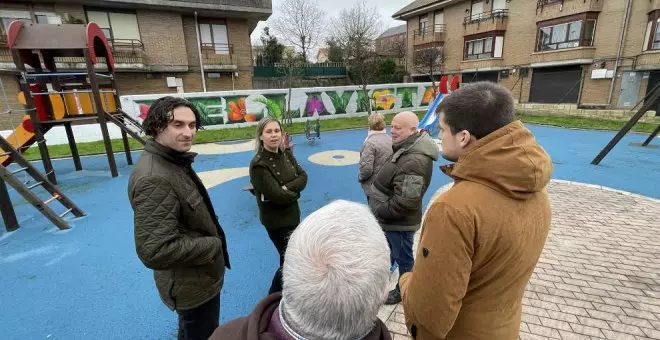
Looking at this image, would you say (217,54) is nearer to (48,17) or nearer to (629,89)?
(48,17)

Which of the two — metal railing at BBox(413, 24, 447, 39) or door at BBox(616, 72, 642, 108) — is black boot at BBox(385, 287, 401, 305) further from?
metal railing at BBox(413, 24, 447, 39)

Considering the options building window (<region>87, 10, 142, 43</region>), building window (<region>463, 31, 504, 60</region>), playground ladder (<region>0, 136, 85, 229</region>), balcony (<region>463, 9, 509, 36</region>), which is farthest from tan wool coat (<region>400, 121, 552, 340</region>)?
balcony (<region>463, 9, 509, 36</region>)

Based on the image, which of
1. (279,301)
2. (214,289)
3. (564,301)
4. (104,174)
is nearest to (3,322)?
(214,289)

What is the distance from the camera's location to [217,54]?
19.9 m

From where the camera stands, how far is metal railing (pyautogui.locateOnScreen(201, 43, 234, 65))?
19594mm

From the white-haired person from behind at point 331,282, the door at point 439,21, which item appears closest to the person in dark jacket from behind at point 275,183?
the white-haired person from behind at point 331,282

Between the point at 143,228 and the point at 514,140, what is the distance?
1.89 meters

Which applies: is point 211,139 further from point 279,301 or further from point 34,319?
point 279,301

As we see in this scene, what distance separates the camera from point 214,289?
2.08 metres

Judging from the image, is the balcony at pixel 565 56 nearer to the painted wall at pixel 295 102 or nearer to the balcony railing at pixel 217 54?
the painted wall at pixel 295 102

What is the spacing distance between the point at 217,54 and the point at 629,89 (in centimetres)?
2556

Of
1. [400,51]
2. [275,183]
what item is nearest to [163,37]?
[275,183]

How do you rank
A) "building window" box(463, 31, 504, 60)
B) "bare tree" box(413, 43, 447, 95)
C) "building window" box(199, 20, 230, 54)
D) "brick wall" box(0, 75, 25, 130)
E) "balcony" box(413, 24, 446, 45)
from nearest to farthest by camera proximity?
"brick wall" box(0, 75, 25, 130) → "building window" box(199, 20, 230, 54) → "building window" box(463, 31, 504, 60) → "bare tree" box(413, 43, 447, 95) → "balcony" box(413, 24, 446, 45)

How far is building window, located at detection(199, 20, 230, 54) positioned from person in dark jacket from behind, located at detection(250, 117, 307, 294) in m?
19.6
